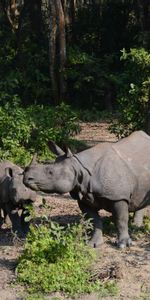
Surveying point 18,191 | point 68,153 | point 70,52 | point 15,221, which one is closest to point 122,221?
point 68,153

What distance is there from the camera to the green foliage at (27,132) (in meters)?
12.4

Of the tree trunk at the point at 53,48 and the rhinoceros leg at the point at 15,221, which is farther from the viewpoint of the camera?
the tree trunk at the point at 53,48

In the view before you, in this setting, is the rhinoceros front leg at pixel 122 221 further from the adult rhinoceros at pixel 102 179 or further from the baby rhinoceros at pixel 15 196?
the baby rhinoceros at pixel 15 196

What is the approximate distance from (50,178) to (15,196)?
1.04 m

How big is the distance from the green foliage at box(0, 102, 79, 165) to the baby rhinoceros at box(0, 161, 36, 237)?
4069 mm

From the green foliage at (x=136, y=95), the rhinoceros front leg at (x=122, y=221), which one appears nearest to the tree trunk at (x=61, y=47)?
the green foliage at (x=136, y=95)

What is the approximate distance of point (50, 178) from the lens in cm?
664

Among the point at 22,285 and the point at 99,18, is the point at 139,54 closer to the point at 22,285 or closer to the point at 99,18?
the point at 22,285

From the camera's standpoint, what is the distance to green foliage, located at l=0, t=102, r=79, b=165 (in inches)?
488

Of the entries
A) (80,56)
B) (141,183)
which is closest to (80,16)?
(80,56)

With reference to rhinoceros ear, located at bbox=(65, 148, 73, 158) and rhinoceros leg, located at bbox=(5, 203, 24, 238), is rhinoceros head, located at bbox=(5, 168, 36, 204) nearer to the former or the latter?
rhinoceros leg, located at bbox=(5, 203, 24, 238)

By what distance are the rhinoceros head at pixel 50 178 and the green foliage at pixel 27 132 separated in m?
5.35

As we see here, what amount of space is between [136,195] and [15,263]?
63.1 inches

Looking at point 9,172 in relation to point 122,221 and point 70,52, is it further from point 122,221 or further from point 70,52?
point 70,52
